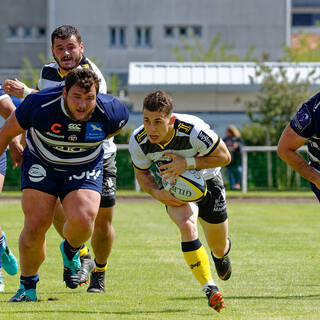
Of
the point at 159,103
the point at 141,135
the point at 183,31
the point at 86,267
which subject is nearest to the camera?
the point at 159,103

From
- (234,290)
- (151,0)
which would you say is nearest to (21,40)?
(151,0)

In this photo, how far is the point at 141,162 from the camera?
8234 millimetres

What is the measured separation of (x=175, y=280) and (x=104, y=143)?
1977mm

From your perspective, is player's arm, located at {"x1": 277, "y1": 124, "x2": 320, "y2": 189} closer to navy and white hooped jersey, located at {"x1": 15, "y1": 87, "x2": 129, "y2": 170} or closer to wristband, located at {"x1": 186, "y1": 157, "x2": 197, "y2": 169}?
wristband, located at {"x1": 186, "y1": 157, "x2": 197, "y2": 169}

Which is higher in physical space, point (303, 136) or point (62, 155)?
point (303, 136)

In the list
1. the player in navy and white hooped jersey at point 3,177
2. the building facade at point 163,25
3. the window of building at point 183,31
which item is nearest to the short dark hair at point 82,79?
the player in navy and white hooped jersey at point 3,177

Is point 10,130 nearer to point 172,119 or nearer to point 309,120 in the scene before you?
point 172,119

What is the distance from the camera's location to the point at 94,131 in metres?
7.98

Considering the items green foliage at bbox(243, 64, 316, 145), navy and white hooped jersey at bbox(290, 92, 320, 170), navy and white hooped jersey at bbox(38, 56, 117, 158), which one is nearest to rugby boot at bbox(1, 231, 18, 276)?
navy and white hooped jersey at bbox(38, 56, 117, 158)

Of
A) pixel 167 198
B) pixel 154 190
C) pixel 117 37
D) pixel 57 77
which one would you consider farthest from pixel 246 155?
pixel 117 37

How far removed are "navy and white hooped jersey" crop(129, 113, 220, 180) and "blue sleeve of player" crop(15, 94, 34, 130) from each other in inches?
36.6

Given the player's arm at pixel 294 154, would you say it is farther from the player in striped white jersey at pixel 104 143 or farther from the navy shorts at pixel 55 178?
the player in striped white jersey at pixel 104 143

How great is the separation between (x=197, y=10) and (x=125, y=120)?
53724mm

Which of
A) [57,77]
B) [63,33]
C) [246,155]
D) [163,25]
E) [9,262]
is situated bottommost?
[163,25]
